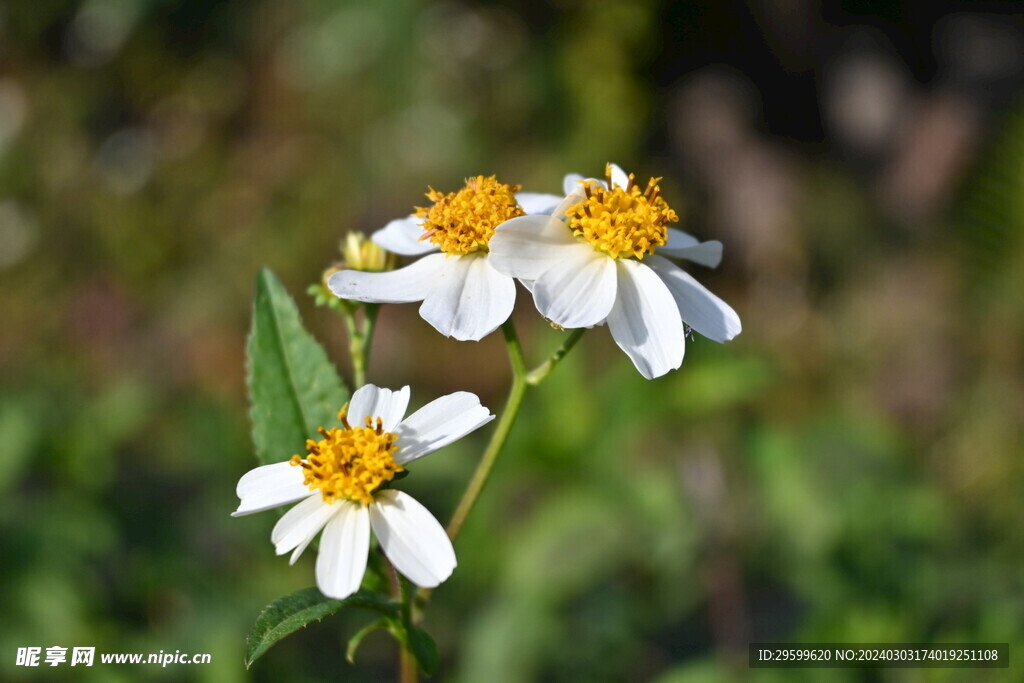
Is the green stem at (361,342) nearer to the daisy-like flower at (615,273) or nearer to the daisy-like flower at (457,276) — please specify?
the daisy-like flower at (457,276)

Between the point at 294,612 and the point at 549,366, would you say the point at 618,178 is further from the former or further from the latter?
the point at 294,612

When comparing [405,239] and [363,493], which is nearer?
[363,493]

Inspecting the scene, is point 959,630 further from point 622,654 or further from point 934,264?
point 934,264

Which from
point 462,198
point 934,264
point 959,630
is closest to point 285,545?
point 462,198

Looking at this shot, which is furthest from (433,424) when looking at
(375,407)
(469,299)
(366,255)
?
(366,255)

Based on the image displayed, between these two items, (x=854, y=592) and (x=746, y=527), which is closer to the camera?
(x=854, y=592)

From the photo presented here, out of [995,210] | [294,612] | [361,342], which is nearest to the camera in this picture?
[294,612]

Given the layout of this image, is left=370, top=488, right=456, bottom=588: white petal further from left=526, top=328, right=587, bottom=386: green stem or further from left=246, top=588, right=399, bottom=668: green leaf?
left=526, top=328, right=587, bottom=386: green stem
